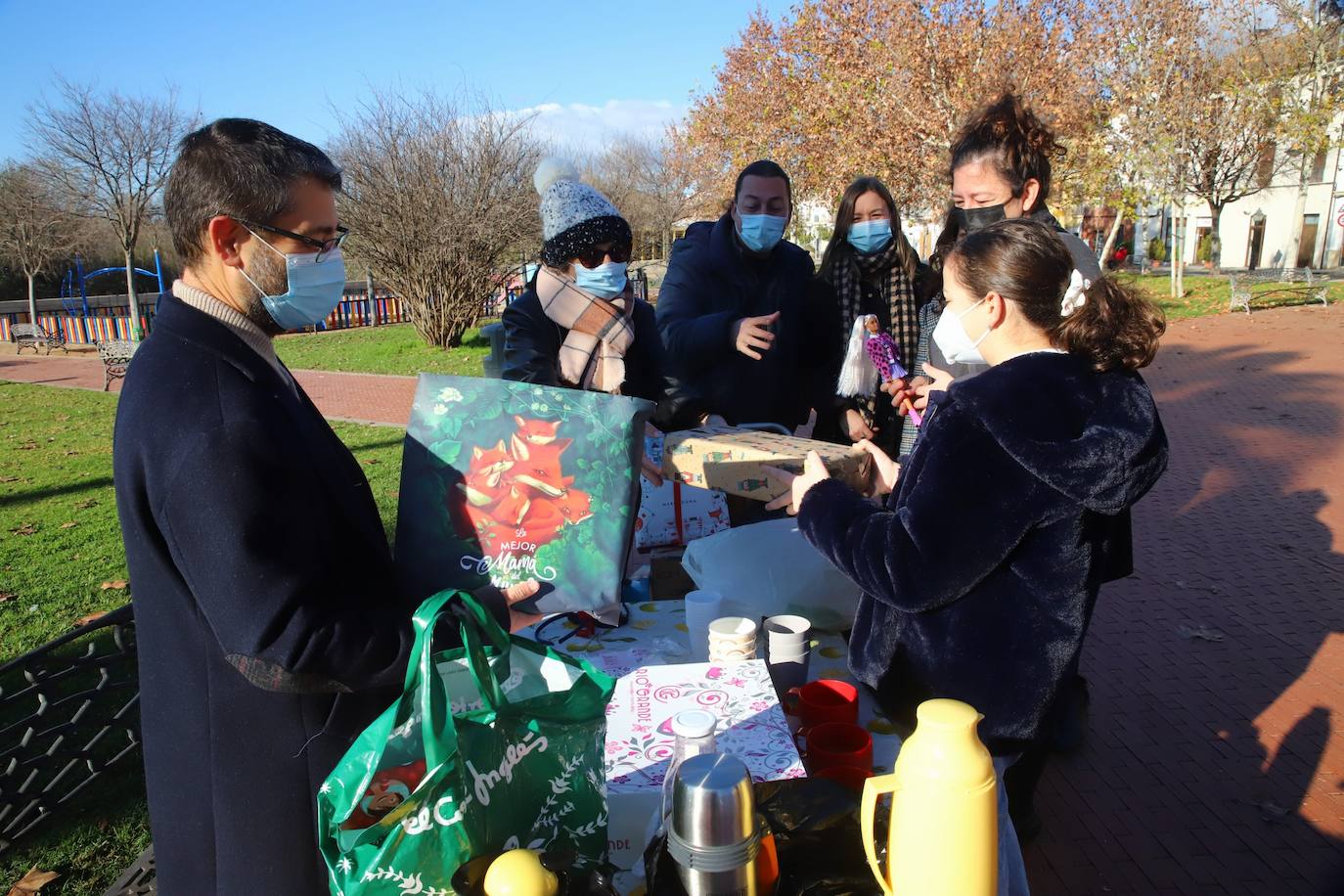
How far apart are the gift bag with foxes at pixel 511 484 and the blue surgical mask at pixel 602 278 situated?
46.8 inches

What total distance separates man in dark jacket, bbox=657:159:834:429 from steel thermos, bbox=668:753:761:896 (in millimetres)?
2439

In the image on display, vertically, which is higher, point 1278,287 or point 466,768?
point 1278,287

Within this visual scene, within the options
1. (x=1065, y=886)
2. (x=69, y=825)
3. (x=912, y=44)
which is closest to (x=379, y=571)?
(x=1065, y=886)

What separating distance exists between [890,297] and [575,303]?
1.61 metres

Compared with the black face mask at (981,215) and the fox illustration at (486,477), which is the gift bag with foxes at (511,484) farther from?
the black face mask at (981,215)

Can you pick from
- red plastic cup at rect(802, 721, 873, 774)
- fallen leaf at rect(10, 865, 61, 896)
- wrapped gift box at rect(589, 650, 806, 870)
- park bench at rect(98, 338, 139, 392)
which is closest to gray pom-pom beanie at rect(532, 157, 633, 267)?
wrapped gift box at rect(589, 650, 806, 870)

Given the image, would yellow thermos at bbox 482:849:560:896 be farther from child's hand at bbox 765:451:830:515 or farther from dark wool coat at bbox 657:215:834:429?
dark wool coat at bbox 657:215:834:429

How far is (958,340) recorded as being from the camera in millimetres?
2223

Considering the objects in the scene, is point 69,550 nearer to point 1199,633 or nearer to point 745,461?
point 745,461

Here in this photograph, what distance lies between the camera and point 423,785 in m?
1.25

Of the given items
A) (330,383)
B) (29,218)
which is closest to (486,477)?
(330,383)

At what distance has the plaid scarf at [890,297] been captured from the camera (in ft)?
12.6

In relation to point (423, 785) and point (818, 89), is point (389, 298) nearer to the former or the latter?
point (818, 89)

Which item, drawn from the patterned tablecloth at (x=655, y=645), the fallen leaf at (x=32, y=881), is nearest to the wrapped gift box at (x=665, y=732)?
the patterned tablecloth at (x=655, y=645)
